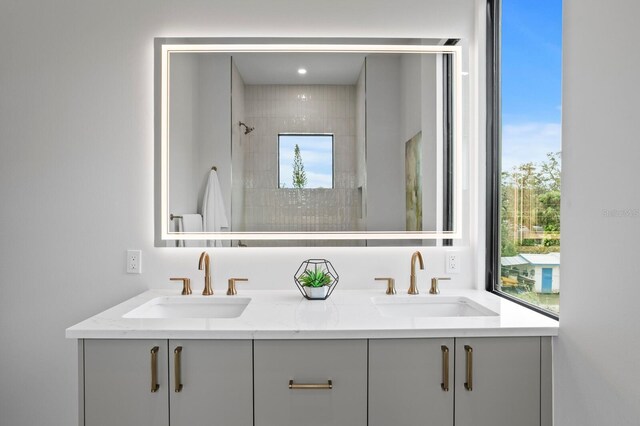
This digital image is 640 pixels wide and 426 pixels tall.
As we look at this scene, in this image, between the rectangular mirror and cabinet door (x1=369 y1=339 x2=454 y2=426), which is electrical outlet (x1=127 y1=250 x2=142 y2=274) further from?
cabinet door (x1=369 y1=339 x2=454 y2=426)

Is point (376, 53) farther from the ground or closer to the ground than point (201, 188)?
farther from the ground

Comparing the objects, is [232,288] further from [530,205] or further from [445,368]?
[530,205]

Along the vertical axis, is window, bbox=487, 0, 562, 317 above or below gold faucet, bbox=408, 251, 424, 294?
above

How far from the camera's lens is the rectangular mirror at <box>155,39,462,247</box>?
2.02 meters

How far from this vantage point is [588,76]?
1.30 meters

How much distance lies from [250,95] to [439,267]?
1.23 metres

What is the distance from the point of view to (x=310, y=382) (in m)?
1.39

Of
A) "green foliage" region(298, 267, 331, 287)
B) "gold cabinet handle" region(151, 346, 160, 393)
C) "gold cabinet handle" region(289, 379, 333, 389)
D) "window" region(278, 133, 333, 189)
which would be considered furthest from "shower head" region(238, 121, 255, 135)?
"gold cabinet handle" region(289, 379, 333, 389)

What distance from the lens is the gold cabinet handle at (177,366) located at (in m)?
1.38

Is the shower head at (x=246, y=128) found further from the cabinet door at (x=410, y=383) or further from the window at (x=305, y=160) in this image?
the cabinet door at (x=410, y=383)

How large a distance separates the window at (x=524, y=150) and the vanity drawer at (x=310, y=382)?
2.62 feet

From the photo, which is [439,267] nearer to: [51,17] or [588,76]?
[588,76]

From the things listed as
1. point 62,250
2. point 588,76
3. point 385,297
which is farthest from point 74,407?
point 588,76

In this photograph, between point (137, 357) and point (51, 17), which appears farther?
point (51, 17)
